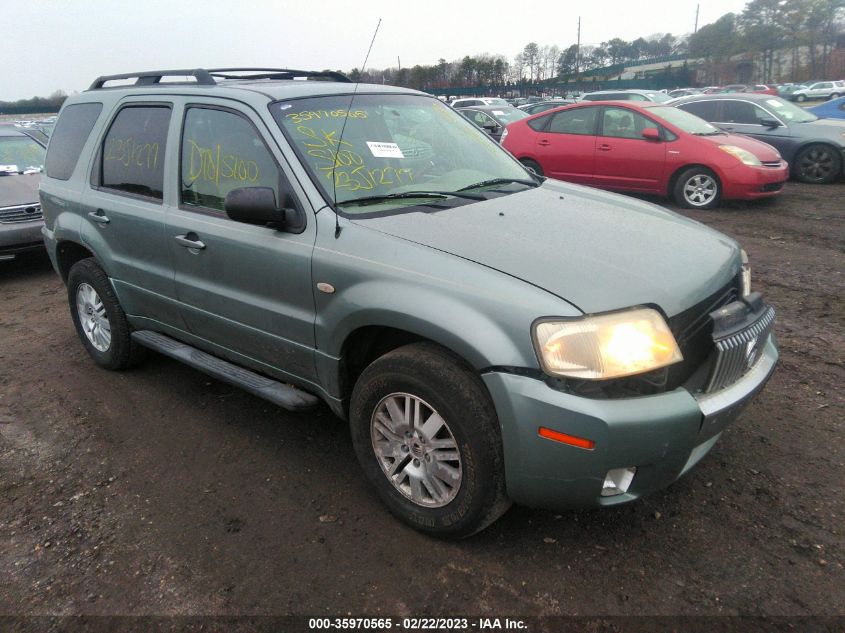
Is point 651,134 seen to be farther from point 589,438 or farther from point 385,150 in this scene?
point 589,438

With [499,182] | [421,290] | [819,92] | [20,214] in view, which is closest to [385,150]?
[499,182]

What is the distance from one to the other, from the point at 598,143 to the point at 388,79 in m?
6.35

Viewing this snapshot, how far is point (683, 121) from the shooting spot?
938cm

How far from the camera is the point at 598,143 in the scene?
958 cm

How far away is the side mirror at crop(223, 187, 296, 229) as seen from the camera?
2756 millimetres

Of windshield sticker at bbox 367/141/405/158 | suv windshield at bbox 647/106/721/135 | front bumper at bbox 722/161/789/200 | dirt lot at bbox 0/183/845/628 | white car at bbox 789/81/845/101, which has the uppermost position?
windshield sticker at bbox 367/141/405/158

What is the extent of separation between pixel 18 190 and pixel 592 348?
7.60 meters

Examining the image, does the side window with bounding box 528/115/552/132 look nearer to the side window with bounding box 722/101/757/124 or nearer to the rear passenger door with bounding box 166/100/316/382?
the side window with bounding box 722/101/757/124

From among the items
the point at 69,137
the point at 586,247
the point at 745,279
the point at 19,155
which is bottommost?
the point at 745,279

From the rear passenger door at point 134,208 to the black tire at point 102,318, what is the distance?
127 mm

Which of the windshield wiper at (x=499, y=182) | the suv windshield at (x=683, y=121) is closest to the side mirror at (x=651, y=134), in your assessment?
the suv windshield at (x=683, y=121)

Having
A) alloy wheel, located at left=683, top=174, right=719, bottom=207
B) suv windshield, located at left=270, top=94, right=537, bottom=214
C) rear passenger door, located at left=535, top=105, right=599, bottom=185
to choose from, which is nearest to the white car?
rear passenger door, located at left=535, top=105, right=599, bottom=185

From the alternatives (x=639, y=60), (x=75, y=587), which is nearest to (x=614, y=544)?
(x=75, y=587)

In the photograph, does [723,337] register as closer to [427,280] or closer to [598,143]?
[427,280]
